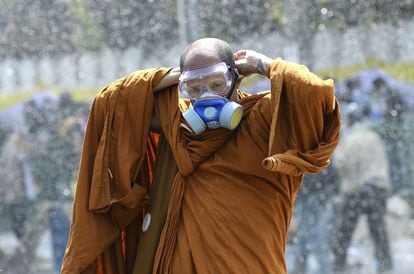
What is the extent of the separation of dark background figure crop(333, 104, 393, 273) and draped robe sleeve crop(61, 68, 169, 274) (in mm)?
4923

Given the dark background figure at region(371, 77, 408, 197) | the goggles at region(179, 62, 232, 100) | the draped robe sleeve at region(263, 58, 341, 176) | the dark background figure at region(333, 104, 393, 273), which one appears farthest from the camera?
the dark background figure at region(371, 77, 408, 197)

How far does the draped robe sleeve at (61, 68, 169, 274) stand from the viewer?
3.60 meters

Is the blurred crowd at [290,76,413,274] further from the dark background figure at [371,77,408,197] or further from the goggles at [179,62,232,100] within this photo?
the goggles at [179,62,232,100]

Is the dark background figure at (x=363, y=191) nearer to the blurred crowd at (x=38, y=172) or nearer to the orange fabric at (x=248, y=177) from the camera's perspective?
the blurred crowd at (x=38, y=172)

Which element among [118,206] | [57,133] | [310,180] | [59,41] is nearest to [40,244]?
[57,133]

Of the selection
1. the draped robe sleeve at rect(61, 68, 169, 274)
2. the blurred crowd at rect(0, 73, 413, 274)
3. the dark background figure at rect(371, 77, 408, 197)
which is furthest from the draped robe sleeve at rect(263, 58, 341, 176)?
the dark background figure at rect(371, 77, 408, 197)

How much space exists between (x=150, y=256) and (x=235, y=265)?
0.35 m

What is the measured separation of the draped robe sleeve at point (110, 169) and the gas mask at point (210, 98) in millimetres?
186

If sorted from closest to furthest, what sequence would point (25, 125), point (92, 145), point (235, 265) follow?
point (235, 265) < point (92, 145) < point (25, 125)

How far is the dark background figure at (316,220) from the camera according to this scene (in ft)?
27.8

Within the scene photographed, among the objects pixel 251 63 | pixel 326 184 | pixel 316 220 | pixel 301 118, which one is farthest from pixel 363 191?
pixel 301 118

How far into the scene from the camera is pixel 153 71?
3682 mm

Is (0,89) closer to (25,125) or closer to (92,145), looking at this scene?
(25,125)

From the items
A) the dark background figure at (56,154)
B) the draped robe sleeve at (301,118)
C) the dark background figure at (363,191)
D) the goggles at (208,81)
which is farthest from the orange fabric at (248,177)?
the dark background figure at (56,154)
